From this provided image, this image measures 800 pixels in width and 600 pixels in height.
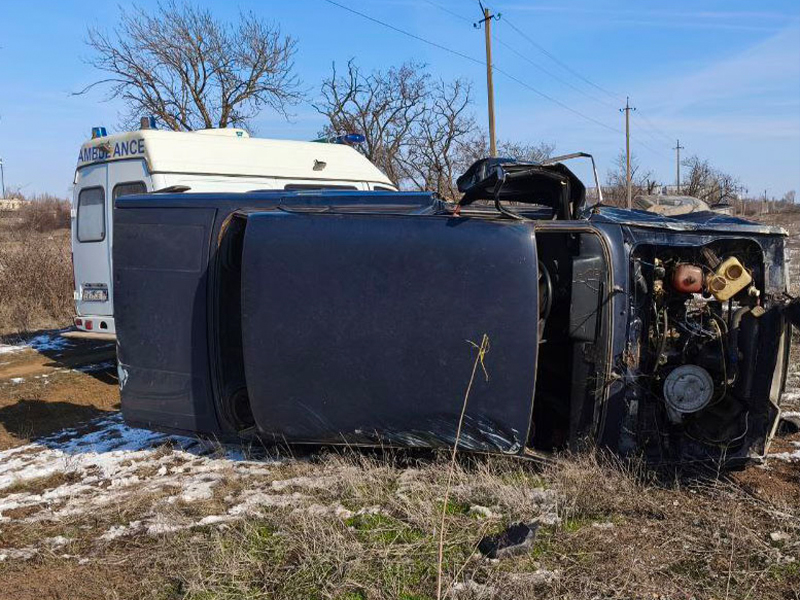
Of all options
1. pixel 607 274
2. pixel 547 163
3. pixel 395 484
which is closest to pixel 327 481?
pixel 395 484

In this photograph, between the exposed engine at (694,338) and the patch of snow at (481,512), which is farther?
the exposed engine at (694,338)

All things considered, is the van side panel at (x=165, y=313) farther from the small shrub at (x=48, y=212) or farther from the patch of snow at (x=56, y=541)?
the small shrub at (x=48, y=212)

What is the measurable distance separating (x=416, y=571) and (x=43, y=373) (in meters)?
6.87

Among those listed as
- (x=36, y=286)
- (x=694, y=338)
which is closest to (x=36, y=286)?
(x=36, y=286)

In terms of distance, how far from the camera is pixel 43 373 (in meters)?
8.37

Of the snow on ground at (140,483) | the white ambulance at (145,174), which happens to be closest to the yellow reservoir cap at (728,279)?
the snow on ground at (140,483)

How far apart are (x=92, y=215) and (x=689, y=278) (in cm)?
662

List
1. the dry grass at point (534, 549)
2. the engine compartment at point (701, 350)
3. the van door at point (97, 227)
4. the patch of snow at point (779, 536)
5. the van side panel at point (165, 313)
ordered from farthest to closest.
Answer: the van door at point (97, 227), the van side panel at point (165, 313), the engine compartment at point (701, 350), the patch of snow at point (779, 536), the dry grass at point (534, 549)

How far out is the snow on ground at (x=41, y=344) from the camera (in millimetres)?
9922

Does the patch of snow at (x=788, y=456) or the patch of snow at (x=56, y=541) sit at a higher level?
the patch of snow at (x=788, y=456)

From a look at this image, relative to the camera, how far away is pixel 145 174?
7320mm

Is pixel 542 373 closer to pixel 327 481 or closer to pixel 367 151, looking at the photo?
pixel 327 481

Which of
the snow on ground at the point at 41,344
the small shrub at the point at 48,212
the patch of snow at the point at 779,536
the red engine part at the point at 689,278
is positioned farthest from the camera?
the small shrub at the point at 48,212

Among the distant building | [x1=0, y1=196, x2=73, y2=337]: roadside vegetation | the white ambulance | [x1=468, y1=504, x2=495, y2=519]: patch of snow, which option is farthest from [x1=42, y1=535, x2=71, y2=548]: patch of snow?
the distant building
